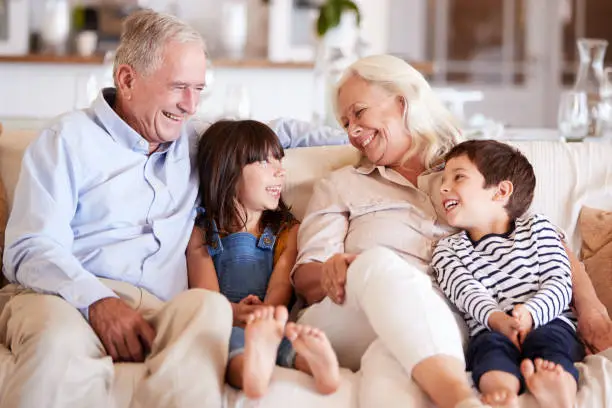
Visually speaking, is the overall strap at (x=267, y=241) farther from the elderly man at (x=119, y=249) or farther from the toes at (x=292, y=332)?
the toes at (x=292, y=332)

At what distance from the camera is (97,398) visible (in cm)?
163

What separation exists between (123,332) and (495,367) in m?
0.71

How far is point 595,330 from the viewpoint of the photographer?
1.91m

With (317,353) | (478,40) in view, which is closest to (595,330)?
(317,353)

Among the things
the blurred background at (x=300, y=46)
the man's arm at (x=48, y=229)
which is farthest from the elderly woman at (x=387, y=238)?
the blurred background at (x=300, y=46)

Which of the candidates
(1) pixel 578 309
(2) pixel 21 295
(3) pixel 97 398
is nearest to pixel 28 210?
(2) pixel 21 295

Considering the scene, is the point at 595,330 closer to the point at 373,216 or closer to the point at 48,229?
the point at 373,216

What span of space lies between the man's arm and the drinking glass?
5.28 ft

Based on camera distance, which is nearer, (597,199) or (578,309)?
(578,309)

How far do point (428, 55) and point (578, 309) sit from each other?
4.50 meters

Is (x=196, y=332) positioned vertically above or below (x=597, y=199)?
below

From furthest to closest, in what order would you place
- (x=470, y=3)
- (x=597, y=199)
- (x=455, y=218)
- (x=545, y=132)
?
1. (x=470, y=3)
2. (x=545, y=132)
3. (x=597, y=199)
4. (x=455, y=218)

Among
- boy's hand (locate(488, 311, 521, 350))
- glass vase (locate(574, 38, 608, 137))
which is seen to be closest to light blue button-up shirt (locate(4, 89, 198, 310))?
boy's hand (locate(488, 311, 521, 350))

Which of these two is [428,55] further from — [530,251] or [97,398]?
[97,398]
